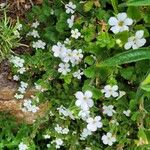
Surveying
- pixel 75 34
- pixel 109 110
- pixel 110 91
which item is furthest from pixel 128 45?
pixel 109 110

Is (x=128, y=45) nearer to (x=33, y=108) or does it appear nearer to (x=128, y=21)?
(x=128, y=21)

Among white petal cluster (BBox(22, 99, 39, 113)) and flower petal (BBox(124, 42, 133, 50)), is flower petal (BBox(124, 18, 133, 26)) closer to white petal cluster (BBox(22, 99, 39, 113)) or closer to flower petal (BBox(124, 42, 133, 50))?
flower petal (BBox(124, 42, 133, 50))

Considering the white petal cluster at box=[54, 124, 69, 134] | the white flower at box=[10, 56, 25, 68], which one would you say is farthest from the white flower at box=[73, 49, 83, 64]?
the white petal cluster at box=[54, 124, 69, 134]

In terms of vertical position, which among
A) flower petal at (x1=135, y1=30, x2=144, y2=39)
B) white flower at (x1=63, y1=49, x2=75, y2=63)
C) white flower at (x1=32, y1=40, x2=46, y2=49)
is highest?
white flower at (x1=32, y1=40, x2=46, y2=49)

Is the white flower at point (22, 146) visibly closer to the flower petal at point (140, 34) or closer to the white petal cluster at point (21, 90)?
the white petal cluster at point (21, 90)

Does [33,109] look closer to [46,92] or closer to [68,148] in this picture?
[46,92]

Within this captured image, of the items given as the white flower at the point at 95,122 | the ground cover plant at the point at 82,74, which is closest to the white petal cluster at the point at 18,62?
the ground cover plant at the point at 82,74

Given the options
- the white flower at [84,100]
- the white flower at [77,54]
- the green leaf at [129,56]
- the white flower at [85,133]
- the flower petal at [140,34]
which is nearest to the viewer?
the green leaf at [129,56]
